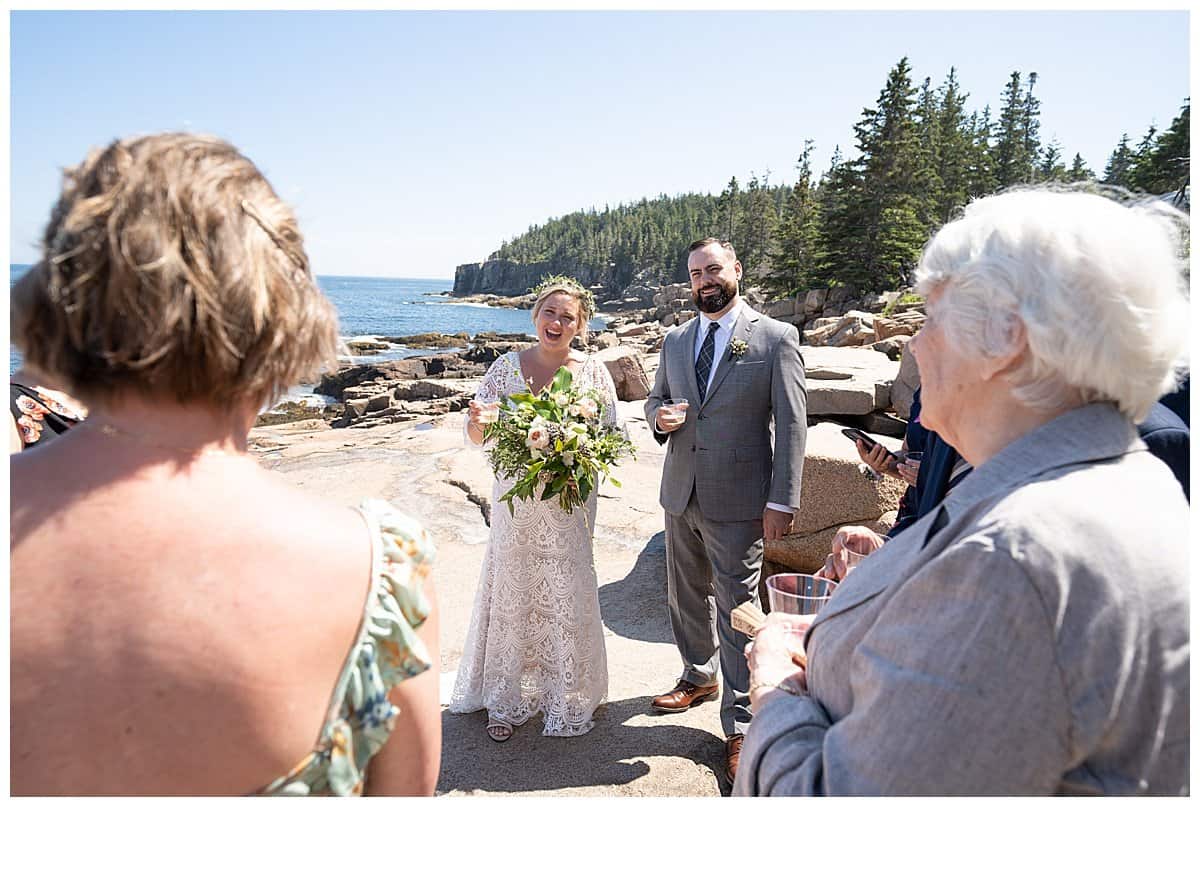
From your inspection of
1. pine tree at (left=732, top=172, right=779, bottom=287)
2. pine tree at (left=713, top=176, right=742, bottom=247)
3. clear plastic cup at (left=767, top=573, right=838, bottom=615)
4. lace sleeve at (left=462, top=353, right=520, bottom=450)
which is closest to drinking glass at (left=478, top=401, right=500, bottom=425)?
lace sleeve at (left=462, top=353, right=520, bottom=450)

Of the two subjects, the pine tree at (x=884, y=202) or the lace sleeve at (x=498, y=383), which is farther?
the pine tree at (x=884, y=202)

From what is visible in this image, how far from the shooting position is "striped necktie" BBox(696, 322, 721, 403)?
4.24m

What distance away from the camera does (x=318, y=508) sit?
48.3 inches

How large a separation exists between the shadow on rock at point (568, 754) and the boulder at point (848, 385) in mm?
4190

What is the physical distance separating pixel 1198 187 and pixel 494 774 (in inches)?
140

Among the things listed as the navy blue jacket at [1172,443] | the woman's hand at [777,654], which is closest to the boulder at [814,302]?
the navy blue jacket at [1172,443]

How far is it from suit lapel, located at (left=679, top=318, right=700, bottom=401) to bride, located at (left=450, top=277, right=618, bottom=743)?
0.46m

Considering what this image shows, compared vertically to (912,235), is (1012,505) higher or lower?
lower

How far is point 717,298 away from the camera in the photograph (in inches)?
167

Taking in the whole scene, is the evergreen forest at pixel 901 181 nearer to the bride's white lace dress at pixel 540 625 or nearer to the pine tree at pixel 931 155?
the pine tree at pixel 931 155

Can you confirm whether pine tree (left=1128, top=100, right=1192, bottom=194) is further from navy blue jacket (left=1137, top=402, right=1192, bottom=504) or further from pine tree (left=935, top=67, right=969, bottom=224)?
navy blue jacket (left=1137, top=402, right=1192, bottom=504)

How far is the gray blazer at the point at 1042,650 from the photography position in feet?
3.50
